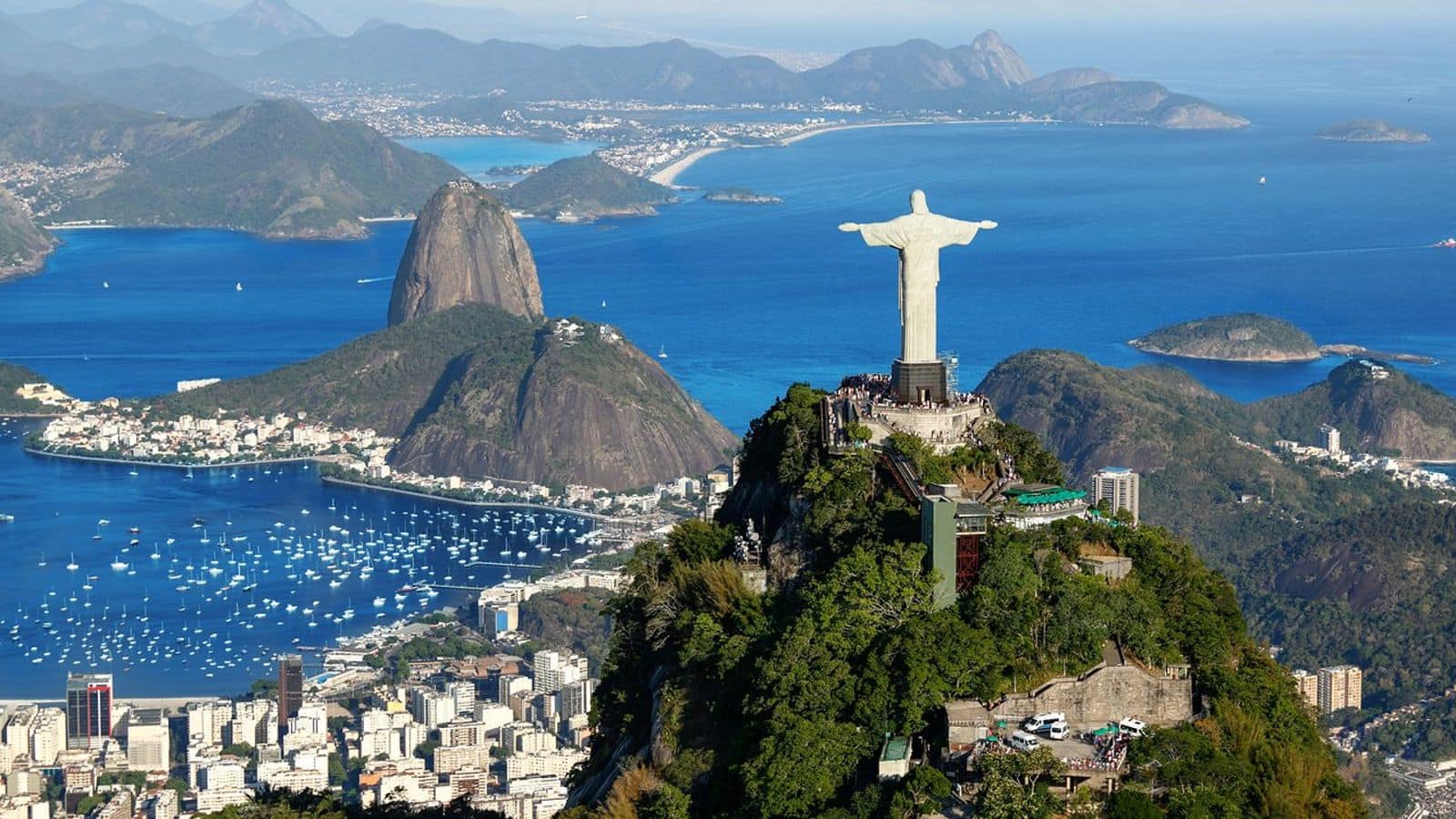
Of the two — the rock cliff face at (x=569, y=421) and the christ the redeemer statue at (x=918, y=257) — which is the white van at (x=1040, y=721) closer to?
the christ the redeemer statue at (x=918, y=257)

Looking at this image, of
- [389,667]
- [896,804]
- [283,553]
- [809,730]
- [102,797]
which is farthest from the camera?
[283,553]

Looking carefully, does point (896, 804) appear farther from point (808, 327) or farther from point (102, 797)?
point (808, 327)

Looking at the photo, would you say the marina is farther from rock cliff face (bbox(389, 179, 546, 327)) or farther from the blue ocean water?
rock cliff face (bbox(389, 179, 546, 327))

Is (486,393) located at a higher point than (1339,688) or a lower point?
higher

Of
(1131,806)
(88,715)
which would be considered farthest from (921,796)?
(88,715)

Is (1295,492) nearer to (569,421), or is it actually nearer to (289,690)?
(569,421)

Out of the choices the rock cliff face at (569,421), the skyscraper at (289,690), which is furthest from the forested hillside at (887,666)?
the rock cliff face at (569,421)

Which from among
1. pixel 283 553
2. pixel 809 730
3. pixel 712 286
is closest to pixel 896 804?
pixel 809 730
